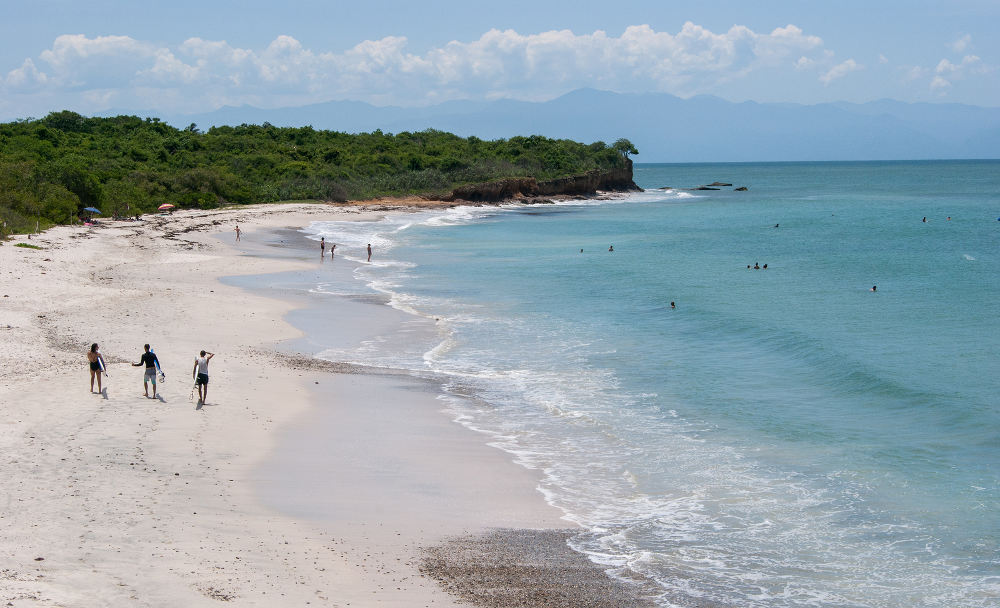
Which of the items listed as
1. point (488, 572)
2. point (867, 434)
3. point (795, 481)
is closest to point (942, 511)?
point (795, 481)

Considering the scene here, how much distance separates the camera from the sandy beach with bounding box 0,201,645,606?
9750mm

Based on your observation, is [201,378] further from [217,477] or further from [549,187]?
[549,187]

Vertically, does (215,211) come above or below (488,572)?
above

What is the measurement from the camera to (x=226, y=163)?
269 ft

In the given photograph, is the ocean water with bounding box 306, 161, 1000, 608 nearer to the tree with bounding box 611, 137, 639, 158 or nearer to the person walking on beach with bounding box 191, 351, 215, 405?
the person walking on beach with bounding box 191, 351, 215, 405

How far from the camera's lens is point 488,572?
34.6 feet

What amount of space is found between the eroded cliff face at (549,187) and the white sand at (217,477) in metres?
74.2

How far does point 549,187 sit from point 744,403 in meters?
92.1

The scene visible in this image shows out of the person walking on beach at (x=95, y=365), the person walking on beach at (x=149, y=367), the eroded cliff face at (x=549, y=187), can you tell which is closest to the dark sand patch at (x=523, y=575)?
the person walking on beach at (x=149, y=367)

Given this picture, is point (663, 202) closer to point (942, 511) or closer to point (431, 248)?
point (431, 248)

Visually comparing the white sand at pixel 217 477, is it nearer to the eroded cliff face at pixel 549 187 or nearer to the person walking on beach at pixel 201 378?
the person walking on beach at pixel 201 378

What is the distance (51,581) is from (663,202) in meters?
103

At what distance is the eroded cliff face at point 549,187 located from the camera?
321 ft

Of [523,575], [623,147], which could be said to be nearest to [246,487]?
[523,575]
